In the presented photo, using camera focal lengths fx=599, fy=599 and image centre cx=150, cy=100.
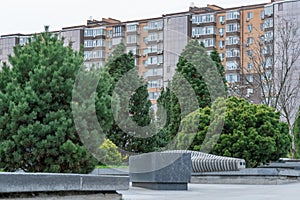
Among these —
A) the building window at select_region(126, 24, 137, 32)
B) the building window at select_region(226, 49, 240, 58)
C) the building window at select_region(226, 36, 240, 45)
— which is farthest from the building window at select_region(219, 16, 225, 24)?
the building window at select_region(126, 24, 137, 32)

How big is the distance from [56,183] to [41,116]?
3443mm

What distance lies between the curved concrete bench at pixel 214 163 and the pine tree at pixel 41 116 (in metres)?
5.85

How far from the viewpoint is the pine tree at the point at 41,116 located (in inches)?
437

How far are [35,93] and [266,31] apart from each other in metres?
54.4

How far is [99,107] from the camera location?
11.6 meters

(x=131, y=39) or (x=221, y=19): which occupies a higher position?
(x=221, y=19)

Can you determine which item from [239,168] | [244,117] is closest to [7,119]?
[239,168]

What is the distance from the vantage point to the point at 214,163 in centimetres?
1706

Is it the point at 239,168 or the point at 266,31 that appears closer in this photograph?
the point at 239,168

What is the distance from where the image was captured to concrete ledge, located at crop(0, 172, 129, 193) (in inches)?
293

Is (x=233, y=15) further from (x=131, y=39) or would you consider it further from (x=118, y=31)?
(x=118, y=31)

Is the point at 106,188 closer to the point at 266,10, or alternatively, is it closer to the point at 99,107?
the point at 99,107

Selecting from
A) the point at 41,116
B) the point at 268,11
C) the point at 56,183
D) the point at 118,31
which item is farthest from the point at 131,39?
the point at 56,183

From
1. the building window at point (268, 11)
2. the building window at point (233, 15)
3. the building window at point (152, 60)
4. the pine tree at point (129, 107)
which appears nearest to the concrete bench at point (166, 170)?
the pine tree at point (129, 107)
